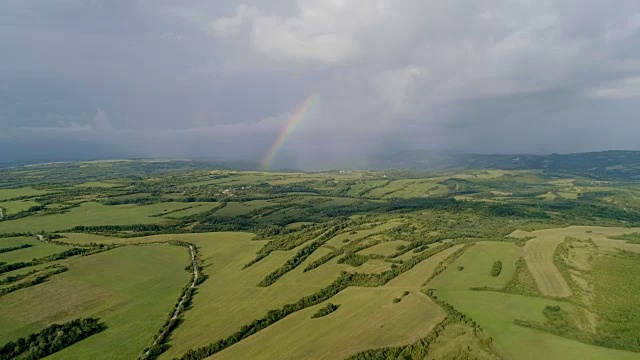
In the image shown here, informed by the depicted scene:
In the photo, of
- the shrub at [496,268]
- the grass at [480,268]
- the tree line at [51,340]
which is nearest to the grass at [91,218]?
the tree line at [51,340]

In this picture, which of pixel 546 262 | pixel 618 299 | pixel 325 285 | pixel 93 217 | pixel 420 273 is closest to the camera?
pixel 618 299

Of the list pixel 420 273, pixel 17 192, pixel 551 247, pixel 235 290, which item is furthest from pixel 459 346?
pixel 17 192

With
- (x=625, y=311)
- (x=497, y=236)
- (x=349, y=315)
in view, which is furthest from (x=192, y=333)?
(x=497, y=236)

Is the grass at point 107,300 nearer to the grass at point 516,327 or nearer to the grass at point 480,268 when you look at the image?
the grass at point 516,327

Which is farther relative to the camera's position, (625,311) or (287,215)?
(287,215)

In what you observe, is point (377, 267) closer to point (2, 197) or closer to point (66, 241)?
point (66, 241)

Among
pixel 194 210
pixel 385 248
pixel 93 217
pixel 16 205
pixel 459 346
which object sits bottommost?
pixel 459 346

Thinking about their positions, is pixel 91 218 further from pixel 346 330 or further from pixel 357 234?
pixel 346 330
